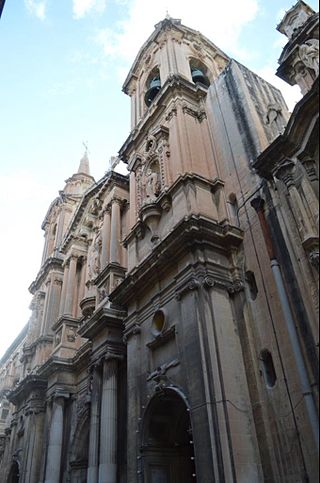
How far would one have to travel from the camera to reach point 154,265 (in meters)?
13.5

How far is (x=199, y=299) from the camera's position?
1155 centimetres

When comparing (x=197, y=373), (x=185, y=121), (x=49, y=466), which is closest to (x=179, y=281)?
(x=197, y=373)

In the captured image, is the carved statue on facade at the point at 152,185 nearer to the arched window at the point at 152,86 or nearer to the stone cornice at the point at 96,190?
the stone cornice at the point at 96,190

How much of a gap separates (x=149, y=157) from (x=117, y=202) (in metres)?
4.04

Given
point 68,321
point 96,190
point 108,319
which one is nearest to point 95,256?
point 68,321

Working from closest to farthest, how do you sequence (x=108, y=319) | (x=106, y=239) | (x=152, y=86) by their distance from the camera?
(x=108, y=319)
(x=106, y=239)
(x=152, y=86)

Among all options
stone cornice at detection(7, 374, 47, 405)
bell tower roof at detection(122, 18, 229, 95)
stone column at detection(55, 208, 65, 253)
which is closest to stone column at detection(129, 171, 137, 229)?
bell tower roof at detection(122, 18, 229, 95)

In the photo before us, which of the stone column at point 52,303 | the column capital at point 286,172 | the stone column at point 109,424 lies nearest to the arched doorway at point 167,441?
the stone column at point 109,424

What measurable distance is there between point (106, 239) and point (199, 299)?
9625 millimetres

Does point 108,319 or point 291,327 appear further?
point 108,319

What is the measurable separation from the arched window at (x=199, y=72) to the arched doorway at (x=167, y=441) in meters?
14.3

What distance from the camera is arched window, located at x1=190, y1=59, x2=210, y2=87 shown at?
20.7 m

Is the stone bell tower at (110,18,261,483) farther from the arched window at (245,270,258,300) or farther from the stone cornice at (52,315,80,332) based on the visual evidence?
the stone cornice at (52,315,80,332)

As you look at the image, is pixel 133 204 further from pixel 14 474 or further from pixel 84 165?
pixel 84 165
